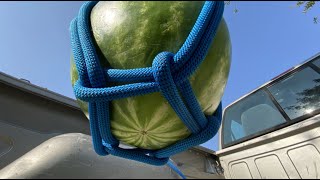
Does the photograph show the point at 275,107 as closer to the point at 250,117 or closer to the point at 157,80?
the point at 250,117

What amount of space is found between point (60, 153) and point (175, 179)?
1.69ft

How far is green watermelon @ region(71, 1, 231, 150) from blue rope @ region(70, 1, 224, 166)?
0.13 feet

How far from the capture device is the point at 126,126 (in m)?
1.12

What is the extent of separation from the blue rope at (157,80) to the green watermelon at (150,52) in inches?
1.6

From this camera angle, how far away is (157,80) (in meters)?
0.92

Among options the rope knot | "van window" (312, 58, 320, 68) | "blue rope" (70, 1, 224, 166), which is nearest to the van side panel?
"van window" (312, 58, 320, 68)

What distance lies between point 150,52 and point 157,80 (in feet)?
0.47

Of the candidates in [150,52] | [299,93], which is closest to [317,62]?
[299,93]

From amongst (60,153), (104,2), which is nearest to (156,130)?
(60,153)

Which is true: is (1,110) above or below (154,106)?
below

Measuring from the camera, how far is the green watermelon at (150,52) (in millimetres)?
1030

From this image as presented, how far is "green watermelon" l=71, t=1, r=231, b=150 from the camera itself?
1030 mm

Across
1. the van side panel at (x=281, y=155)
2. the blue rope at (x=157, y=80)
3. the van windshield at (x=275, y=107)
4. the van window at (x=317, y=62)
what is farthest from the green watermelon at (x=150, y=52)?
the van window at (x=317, y=62)

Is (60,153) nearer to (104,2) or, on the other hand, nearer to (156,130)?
(156,130)
